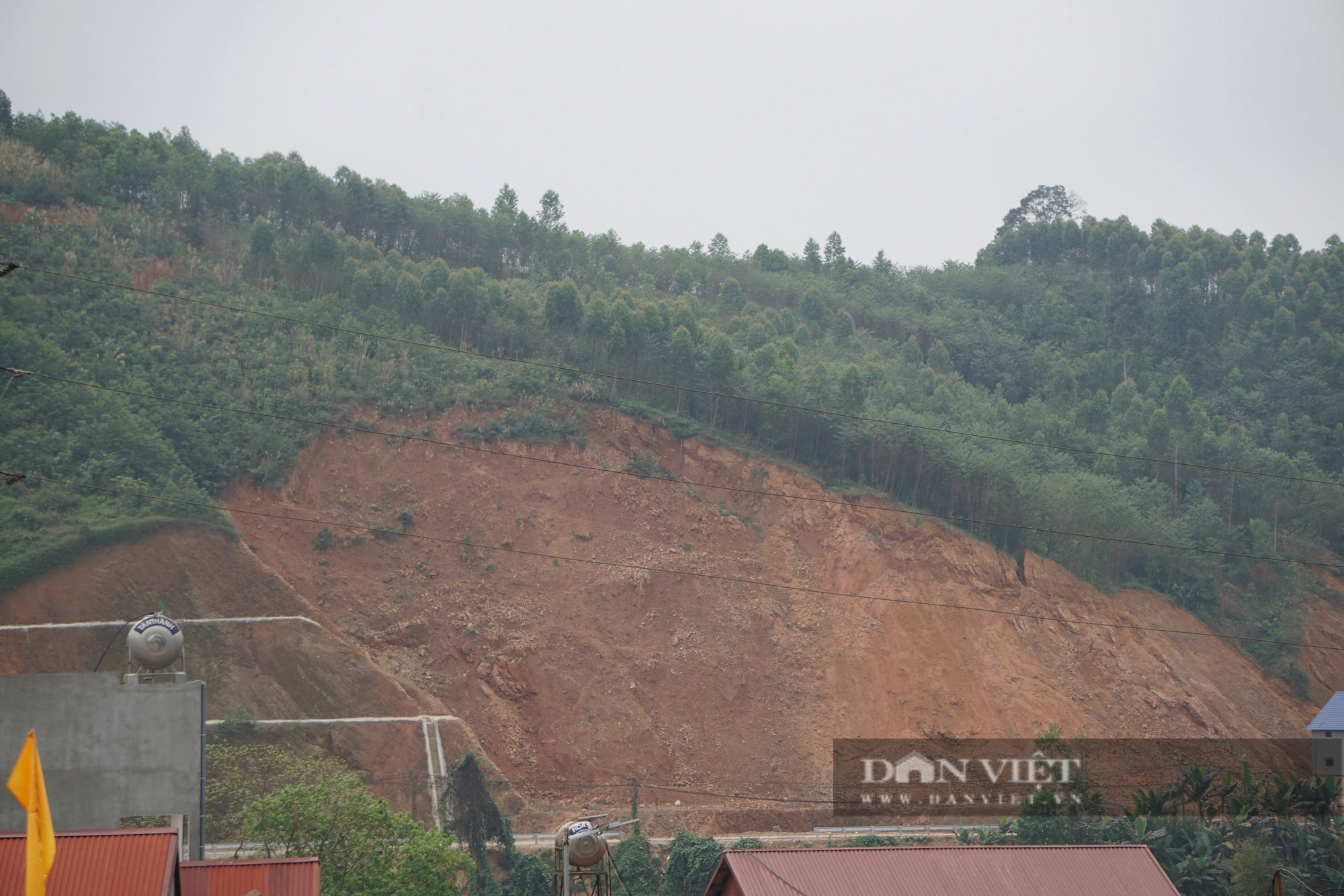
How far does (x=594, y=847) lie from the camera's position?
2041cm

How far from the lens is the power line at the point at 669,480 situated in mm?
48219

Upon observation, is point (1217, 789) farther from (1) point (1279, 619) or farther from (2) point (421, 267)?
(2) point (421, 267)

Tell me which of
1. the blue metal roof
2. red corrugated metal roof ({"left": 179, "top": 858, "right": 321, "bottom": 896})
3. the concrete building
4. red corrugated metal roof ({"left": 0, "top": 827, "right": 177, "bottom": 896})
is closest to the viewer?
red corrugated metal roof ({"left": 0, "top": 827, "right": 177, "bottom": 896})

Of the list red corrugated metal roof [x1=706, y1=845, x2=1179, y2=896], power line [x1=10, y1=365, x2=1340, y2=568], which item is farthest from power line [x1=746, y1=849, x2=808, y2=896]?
power line [x1=10, y1=365, x2=1340, y2=568]

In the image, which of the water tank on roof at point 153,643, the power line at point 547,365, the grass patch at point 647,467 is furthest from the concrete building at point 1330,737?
the water tank on roof at point 153,643

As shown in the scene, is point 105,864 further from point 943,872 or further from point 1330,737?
point 1330,737

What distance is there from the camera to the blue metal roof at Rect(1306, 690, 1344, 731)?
156ft

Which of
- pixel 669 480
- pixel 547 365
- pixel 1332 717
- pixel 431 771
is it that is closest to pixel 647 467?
pixel 669 480

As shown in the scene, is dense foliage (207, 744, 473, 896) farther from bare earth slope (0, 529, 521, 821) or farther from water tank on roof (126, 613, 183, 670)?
bare earth slope (0, 529, 521, 821)

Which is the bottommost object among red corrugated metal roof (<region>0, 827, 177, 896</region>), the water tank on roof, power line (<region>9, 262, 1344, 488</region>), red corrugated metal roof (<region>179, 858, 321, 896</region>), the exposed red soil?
the exposed red soil

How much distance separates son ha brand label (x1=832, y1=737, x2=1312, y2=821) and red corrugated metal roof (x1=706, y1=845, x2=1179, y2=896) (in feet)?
62.5

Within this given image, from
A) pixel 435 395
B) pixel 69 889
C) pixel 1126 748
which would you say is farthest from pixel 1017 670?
pixel 69 889

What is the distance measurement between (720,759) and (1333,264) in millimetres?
61068

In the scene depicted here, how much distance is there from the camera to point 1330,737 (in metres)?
48.5
